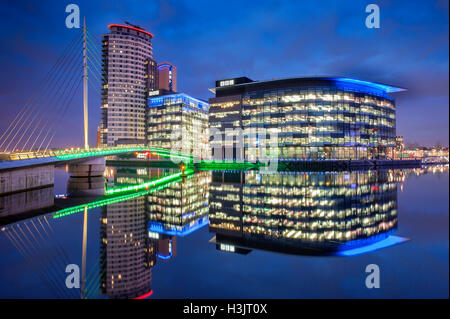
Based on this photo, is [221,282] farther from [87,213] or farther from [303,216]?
[87,213]

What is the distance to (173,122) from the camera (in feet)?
402

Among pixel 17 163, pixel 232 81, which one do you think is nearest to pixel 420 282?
pixel 17 163

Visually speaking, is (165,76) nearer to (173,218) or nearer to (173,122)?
(173,122)

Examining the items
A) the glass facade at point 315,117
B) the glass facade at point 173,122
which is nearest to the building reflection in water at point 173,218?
the glass facade at point 315,117

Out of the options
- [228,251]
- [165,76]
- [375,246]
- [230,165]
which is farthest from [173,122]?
[375,246]

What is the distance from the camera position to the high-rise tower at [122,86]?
127750mm

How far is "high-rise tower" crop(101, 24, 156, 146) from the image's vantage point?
127750 millimetres

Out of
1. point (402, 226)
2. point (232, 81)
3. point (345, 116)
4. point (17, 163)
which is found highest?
point (232, 81)

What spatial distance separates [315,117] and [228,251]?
79065 millimetres

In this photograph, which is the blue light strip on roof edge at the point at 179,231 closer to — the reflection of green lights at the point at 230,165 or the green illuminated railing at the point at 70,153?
the green illuminated railing at the point at 70,153

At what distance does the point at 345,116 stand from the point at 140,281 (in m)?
87.5

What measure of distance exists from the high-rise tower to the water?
118 metres

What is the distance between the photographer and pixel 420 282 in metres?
7.54

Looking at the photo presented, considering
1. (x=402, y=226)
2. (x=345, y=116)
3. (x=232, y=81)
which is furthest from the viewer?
(x=232, y=81)
